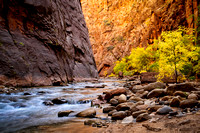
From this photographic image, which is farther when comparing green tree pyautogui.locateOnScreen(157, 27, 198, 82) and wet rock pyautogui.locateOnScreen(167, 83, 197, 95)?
green tree pyautogui.locateOnScreen(157, 27, 198, 82)

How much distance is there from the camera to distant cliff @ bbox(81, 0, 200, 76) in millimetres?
42956

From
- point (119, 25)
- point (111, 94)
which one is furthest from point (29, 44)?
point (119, 25)

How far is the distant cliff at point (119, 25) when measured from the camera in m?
43.0

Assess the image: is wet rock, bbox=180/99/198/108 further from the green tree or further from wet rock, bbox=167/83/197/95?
the green tree

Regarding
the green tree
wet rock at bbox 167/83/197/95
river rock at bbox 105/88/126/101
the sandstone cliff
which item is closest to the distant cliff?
the green tree

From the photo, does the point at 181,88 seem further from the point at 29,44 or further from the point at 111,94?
the point at 29,44

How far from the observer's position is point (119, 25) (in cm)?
7069

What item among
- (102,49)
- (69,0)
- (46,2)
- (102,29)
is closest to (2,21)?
Answer: (46,2)

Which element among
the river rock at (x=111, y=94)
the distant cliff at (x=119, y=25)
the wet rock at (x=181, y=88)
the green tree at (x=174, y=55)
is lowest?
the river rock at (x=111, y=94)

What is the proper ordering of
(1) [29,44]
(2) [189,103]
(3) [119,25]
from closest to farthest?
(2) [189,103]
(1) [29,44]
(3) [119,25]

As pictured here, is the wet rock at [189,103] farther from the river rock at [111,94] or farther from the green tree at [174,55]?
the green tree at [174,55]

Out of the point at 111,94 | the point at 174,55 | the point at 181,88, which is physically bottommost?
the point at 111,94

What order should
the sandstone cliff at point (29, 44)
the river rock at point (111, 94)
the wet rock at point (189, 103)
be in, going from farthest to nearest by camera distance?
the sandstone cliff at point (29, 44) < the river rock at point (111, 94) < the wet rock at point (189, 103)

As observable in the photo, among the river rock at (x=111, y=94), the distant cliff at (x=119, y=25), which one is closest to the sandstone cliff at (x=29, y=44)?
the river rock at (x=111, y=94)
